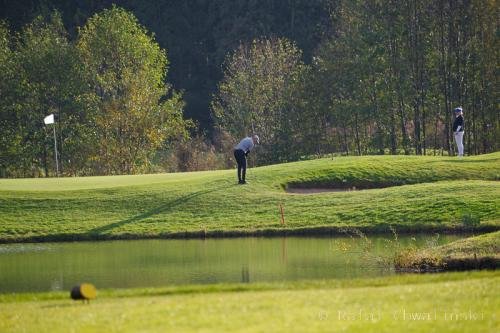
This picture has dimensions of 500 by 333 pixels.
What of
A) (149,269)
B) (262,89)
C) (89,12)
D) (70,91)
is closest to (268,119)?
(262,89)

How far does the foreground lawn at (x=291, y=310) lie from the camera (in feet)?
51.1

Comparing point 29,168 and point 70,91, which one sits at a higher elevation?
point 70,91

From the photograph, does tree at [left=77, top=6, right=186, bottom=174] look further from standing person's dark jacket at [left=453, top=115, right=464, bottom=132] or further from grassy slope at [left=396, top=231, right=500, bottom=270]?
grassy slope at [left=396, top=231, right=500, bottom=270]

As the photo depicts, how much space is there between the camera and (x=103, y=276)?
26.1m

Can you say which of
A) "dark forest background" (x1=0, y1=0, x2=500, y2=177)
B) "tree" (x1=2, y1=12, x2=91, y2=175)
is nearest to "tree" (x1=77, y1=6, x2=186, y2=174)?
"dark forest background" (x1=0, y1=0, x2=500, y2=177)

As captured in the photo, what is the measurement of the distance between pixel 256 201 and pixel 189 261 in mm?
Answer: 11096

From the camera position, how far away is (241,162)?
3994 cm

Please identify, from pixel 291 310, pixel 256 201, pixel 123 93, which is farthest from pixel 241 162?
pixel 123 93

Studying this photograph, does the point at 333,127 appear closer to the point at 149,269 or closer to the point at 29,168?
the point at 29,168

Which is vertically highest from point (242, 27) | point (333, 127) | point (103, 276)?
point (242, 27)

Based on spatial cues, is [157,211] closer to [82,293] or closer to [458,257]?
[458,257]

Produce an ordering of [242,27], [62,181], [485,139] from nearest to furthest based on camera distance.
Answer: [62,181]
[485,139]
[242,27]

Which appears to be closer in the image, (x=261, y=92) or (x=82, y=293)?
(x=82, y=293)

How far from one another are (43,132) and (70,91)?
3344mm
